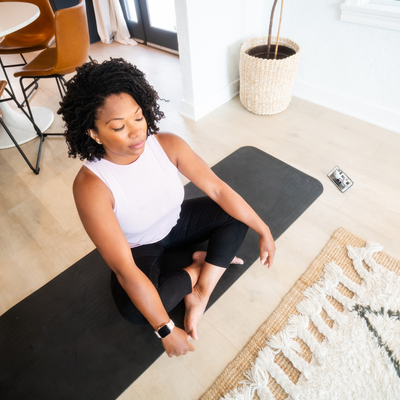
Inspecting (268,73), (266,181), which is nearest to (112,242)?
(266,181)

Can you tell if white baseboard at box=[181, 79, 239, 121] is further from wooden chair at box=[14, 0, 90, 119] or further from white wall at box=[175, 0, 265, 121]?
wooden chair at box=[14, 0, 90, 119]

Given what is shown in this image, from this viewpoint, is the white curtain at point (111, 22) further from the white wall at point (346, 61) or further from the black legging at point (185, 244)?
the black legging at point (185, 244)

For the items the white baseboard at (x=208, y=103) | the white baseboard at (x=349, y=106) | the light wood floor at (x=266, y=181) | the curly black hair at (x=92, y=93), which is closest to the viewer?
the curly black hair at (x=92, y=93)

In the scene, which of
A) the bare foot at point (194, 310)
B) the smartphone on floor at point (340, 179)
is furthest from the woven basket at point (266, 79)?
the bare foot at point (194, 310)

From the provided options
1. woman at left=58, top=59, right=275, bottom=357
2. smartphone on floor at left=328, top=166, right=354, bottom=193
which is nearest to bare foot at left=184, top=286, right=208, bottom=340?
woman at left=58, top=59, right=275, bottom=357

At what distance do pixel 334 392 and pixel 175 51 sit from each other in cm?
322

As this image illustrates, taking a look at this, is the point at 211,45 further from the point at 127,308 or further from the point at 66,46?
the point at 127,308

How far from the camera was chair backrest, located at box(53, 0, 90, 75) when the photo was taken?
1641 mm

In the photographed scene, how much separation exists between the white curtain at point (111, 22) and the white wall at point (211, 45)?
176 cm

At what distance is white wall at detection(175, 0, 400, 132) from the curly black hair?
117 cm

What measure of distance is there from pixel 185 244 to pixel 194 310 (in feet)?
0.96

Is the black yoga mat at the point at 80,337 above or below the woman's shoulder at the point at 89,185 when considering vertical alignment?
below

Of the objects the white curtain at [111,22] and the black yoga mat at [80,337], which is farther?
the white curtain at [111,22]

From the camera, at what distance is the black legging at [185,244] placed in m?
1.06
